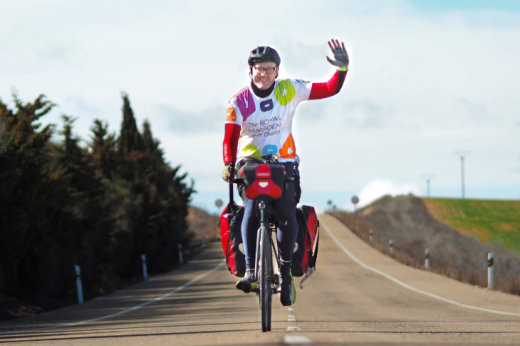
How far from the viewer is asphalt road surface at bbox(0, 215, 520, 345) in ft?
23.7

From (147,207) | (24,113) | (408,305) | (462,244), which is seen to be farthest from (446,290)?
(462,244)

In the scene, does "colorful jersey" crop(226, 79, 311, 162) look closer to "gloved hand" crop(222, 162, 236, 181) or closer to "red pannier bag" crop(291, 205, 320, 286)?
"gloved hand" crop(222, 162, 236, 181)

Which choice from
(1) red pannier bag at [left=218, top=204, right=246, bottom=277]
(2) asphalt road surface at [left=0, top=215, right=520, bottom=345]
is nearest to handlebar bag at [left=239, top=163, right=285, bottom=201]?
(1) red pannier bag at [left=218, top=204, right=246, bottom=277]

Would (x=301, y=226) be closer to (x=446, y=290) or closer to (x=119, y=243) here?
(x=446, y=290)

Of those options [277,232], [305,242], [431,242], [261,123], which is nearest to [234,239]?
[277,232]

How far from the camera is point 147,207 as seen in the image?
133 feet

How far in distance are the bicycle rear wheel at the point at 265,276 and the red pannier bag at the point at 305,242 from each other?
790 mm

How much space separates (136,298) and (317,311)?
933cm

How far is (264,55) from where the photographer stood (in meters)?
7.15

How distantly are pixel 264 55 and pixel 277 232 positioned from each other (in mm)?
1832

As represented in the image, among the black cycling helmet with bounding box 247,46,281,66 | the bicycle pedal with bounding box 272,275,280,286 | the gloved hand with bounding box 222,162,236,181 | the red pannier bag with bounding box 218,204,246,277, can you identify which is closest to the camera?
the gloved hand with bounding box 222,162,236,181

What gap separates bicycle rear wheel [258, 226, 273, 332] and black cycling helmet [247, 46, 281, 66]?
67.2 inches

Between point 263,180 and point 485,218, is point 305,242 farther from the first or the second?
point 485,218

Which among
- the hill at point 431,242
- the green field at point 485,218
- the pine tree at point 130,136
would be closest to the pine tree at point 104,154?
the pine tree at point 130,136
